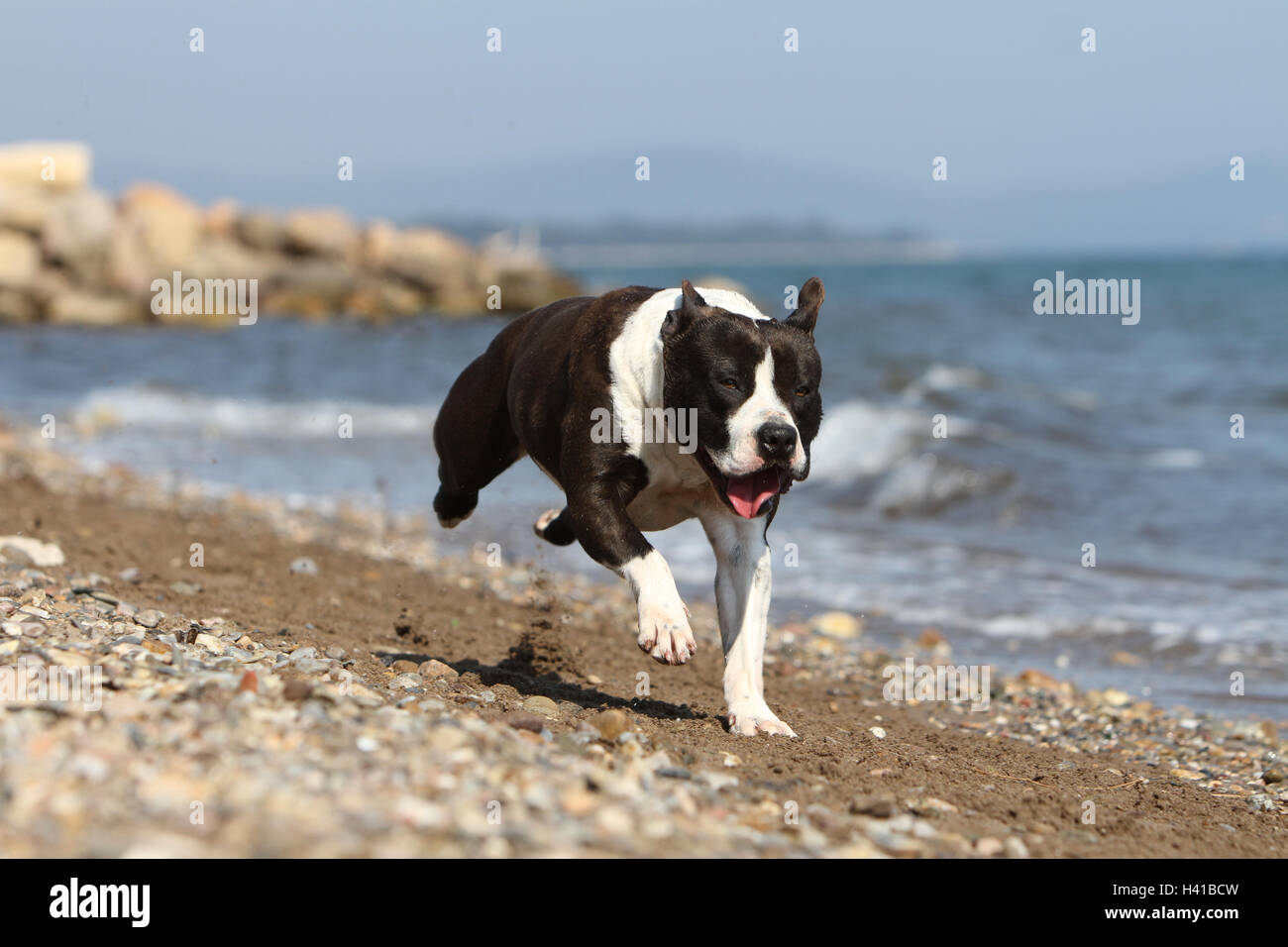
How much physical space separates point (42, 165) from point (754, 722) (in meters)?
36.0

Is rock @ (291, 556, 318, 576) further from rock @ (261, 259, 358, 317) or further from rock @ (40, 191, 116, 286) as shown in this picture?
rock @ (261, 259, 358, 317)

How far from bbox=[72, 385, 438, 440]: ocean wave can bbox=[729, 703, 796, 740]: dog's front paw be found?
12.4 metres

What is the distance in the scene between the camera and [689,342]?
5.03 m

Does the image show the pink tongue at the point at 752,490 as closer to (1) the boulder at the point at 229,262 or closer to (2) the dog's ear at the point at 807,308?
(2) the dog's ear at the point at 807,308

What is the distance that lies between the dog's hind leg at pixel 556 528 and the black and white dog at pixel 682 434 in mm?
743

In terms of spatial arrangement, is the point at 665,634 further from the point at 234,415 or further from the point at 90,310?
the point at 90,310

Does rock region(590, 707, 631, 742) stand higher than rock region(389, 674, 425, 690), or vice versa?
rock region(389, 674, 425, 690)

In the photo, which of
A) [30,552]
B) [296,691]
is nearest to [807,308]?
[296,691]

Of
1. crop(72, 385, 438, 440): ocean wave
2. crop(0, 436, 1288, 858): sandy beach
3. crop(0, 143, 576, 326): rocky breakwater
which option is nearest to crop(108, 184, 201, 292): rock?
crop(0, 143, 576, 326): rocky breakwater

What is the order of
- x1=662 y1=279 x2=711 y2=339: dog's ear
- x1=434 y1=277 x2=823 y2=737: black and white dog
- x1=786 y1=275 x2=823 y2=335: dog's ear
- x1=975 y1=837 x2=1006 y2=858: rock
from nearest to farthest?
x1=975 y1=837 x2=1006 y2=858: rock → x1=434 y1=277 x2=823 y2=737: black and white dog → x1=662 y1=279 x2=711 y2=339: dog's ear → x1=786 y1=275 x2=823 y2=335: dog's ear

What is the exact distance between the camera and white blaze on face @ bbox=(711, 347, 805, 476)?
15.9 feet
